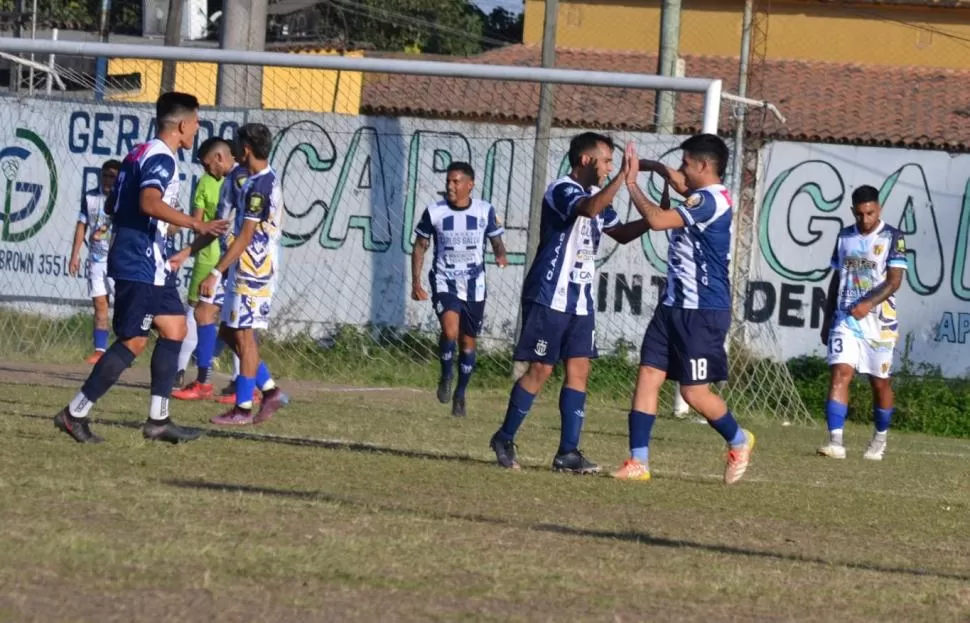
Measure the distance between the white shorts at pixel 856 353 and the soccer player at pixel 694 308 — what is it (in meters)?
3.60

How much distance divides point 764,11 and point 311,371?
17733 millimetres

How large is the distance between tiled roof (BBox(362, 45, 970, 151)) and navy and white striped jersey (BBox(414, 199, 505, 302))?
28.6 feet

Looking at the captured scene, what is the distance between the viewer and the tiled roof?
24359 mm

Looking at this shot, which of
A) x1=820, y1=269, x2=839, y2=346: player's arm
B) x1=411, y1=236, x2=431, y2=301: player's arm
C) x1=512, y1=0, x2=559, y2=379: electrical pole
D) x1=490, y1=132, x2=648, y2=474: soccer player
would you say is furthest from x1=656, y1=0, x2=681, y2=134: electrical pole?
x1=490, y1=132, x2=648, y2=474: soccer player

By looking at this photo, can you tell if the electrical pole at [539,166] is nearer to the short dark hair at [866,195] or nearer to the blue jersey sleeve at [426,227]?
the blue jersey sleeve at [426,227]

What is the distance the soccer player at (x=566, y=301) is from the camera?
29.5 ft

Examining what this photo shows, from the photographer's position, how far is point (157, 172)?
8.73 meters

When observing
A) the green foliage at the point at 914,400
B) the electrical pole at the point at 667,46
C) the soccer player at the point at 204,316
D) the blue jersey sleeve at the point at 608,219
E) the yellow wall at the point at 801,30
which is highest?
the yellow wall at the point at 801,30

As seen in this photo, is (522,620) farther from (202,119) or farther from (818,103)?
(818,103)

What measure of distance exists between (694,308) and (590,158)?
962mm

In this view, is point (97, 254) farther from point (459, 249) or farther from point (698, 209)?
point (698, 209)

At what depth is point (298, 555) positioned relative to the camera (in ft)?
19.1

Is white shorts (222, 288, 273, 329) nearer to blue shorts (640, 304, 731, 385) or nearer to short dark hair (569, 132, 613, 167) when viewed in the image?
short dark hair (569, 132, 613, 167)

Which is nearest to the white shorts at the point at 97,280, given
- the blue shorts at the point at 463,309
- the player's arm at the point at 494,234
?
the blue shorts at the point at 463,309
